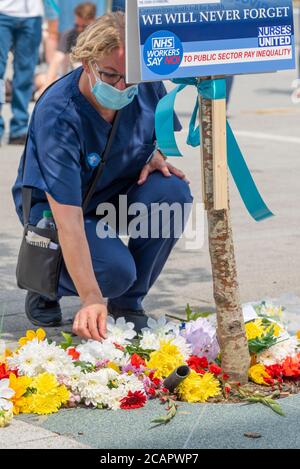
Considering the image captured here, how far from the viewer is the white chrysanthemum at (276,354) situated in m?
4.36

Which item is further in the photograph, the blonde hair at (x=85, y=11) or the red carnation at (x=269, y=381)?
the blonde hair at (x=85, y=11)

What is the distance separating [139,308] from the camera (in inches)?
203

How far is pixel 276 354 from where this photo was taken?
172 inches

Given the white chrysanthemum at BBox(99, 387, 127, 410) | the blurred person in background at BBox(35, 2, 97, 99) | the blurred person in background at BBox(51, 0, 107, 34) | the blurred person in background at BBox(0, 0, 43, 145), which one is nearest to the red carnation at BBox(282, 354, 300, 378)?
the white chrysanthemum at BBox(99, 387, 127, 410)

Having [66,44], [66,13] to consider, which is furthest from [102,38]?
[66,13]

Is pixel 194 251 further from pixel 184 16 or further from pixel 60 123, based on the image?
pixel 184 16

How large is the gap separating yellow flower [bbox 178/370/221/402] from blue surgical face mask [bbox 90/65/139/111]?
1.05 meters

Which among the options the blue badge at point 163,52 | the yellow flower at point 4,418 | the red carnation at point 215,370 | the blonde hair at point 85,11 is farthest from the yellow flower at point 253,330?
the blonde hair at point 85,11

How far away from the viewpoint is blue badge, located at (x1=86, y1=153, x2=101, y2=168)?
470 centimetres

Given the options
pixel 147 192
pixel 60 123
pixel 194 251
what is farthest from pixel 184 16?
pixel 194 251

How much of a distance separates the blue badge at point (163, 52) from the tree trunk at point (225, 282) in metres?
0.23

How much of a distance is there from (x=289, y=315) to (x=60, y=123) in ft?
4.08

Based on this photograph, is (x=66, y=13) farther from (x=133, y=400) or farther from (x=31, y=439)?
(x=31, y=439)

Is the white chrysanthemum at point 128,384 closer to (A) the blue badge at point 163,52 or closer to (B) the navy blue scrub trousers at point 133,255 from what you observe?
(B) the navy blue scrub trousers at point 133,255
